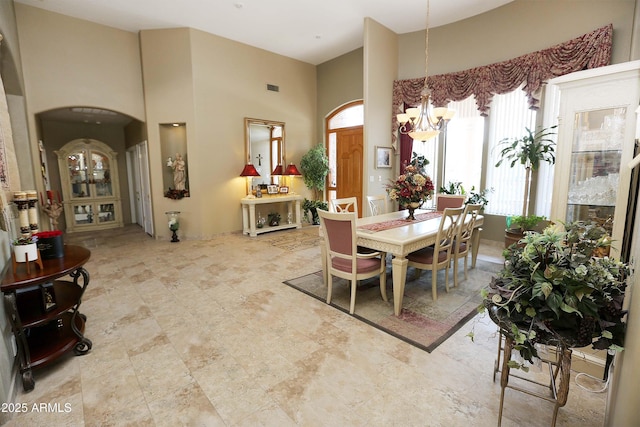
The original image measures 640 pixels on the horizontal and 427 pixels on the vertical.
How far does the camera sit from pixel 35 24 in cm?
473

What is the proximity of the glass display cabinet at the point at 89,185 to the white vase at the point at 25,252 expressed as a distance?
6381 millimetres

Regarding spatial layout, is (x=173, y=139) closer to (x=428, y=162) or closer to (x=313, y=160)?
(x=313, y=160)

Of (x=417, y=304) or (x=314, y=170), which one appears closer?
(x=417, y=304)

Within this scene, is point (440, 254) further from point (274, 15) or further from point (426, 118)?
point (274, 15)

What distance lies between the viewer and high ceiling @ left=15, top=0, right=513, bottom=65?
15.4 ft

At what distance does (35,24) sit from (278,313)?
605 cm

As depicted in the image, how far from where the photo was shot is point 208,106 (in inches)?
231

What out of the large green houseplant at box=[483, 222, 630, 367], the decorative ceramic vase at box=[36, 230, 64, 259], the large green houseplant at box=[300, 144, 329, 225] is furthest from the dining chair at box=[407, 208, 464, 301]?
the large green houseplant at box=[300, 144, 329, 225]

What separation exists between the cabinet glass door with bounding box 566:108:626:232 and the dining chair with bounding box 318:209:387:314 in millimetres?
1769

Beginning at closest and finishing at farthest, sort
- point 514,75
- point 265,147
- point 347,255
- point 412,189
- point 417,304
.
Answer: point 347,255, point 417,304, point 412,189, point 514,75, point 265,147

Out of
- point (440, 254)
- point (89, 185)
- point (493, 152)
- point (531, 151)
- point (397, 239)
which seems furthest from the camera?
point (89, 185)

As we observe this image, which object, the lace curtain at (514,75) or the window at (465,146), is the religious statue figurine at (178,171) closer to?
the lace curtain at (514,75)

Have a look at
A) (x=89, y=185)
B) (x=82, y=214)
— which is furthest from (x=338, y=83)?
(x=82, y=214)

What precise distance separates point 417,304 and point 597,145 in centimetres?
210
